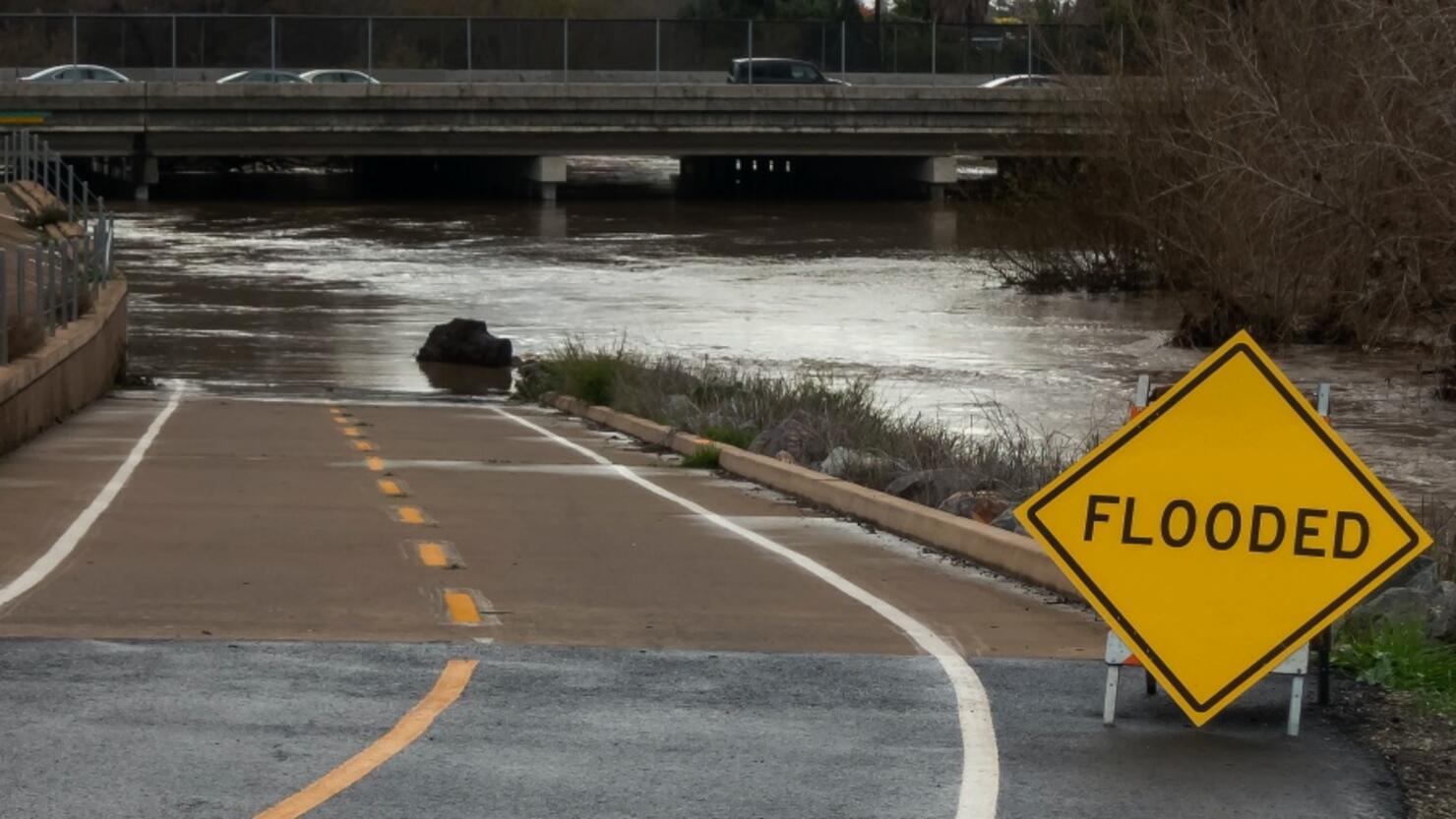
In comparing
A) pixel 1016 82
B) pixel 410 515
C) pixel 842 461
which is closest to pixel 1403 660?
pixel 410 515

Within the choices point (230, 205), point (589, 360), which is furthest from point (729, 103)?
point (589, 360)

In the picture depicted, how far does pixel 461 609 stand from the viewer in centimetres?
925

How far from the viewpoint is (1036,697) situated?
785cm

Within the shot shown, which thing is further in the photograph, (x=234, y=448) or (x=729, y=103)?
(x=729, y=103)

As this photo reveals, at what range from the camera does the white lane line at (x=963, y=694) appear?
6.61 m

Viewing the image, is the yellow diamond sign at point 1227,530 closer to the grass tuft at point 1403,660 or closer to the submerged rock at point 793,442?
the grass tuft at point 1403,660

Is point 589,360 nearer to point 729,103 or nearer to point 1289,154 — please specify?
point 1289,154

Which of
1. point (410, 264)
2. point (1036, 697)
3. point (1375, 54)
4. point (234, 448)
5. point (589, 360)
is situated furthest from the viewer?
point (410, 264)

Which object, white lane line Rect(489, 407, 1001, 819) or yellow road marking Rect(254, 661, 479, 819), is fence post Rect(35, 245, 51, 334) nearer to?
white lane line Rect(489, 407, 1001, 819)

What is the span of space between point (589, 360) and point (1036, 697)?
17.1 meters

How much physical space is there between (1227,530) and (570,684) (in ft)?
7.65

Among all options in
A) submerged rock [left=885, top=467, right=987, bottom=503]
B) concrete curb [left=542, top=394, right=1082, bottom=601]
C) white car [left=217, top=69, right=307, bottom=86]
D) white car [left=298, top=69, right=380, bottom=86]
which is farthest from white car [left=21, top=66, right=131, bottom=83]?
submerged rock [left=885, top=467, right=987, bottom=503]

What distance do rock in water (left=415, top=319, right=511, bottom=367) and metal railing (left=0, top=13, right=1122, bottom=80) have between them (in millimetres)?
35423

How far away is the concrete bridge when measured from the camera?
60.4 m
